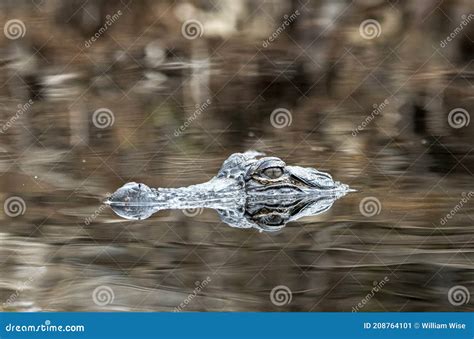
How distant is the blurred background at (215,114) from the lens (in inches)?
184

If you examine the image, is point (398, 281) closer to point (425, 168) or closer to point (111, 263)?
point (425, 168)

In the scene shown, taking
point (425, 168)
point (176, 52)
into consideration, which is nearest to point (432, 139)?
point (425, 168)

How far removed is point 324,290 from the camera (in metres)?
4.43

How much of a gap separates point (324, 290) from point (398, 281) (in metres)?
0.48
